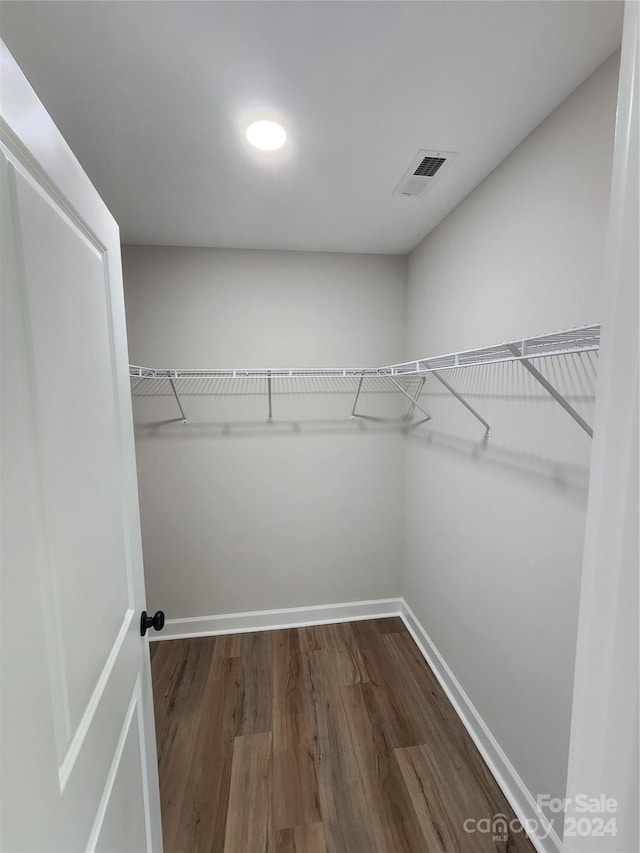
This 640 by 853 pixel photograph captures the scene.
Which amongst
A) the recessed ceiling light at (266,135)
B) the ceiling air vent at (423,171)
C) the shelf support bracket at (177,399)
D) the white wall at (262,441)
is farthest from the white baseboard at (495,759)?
the recessed ceiling light at (266,135)

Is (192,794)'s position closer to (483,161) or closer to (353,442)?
(353,442)

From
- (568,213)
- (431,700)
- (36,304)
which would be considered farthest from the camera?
(431,700)

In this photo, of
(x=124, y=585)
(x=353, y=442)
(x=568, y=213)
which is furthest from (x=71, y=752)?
(x=353, y=442)

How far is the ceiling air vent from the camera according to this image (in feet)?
4.46

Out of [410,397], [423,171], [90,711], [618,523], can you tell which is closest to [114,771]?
[90,711]

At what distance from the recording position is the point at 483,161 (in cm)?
140

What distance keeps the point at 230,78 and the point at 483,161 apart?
0.95m

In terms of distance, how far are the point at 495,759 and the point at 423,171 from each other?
2.42m

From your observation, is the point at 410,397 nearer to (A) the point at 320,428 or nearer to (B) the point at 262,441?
(A) the point at 320,428

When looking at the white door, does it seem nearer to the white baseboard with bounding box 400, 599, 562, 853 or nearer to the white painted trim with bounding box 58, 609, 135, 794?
the white painted trim with bounding box 58, 609, 135, 794

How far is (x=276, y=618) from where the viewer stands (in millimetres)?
2441

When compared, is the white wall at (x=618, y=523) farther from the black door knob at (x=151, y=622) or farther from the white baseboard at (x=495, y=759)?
the white baseboard at (x=495, y=759)

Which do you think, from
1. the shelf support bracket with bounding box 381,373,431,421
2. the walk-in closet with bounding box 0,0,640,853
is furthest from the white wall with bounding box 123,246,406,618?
the shelf support bracket with bounding box 381,373,431,421

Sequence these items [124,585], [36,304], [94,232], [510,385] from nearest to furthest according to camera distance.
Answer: [36,304]
[94,232]
[124,585]
[510,385]
